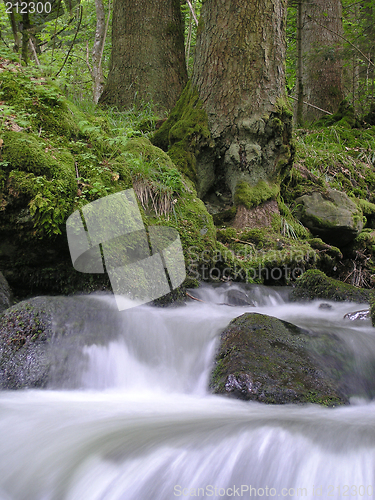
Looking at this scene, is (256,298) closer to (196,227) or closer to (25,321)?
(196,227)

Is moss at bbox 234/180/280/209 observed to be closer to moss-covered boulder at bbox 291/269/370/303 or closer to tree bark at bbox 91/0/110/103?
moss-covered boulder at bbox 291/269/370/303

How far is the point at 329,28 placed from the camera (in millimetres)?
10508

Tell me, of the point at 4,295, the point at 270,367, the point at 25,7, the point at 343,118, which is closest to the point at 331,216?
the point at 270,367

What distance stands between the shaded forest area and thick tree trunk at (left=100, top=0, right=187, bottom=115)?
2 centimetres

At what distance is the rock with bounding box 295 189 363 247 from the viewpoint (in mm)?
6367

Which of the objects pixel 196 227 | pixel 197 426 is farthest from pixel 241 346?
pixel 196 227

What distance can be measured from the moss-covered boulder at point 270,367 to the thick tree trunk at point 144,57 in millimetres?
5727

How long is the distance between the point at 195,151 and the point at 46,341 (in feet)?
13.1

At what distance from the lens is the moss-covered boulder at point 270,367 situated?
2.38 m

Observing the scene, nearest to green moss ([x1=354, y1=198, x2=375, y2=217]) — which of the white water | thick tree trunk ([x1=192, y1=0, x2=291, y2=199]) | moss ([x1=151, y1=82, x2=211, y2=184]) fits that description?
thick tree trunk ([x1=192, y1=0, x2=291, y2=199])

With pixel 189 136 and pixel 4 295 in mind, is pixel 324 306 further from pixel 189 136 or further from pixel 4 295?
pixel 4 295

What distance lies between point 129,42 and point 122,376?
22.8 ft

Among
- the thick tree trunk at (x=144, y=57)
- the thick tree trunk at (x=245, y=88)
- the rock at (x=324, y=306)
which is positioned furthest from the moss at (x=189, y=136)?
the rock at (x=324, y=306)

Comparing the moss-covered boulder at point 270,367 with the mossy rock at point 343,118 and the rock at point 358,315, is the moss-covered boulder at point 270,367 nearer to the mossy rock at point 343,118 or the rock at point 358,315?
the rock at point 358,315
